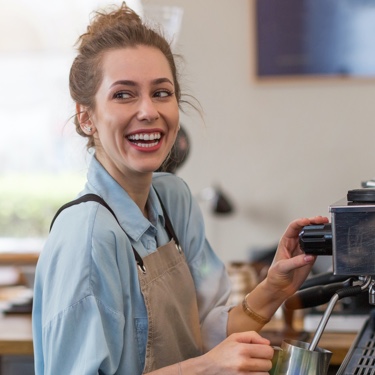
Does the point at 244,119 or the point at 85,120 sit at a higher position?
the point at 85,120

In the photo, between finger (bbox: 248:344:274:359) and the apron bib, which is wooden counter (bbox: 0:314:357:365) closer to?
the apron bib

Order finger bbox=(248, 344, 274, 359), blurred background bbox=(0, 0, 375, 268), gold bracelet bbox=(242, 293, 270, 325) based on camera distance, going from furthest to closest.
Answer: blurred background bbox=(0, 0, 375, 268), gold bracelet bbox=(242, 293, 270, 325), finger bbox=(248, 344, 274, 359)

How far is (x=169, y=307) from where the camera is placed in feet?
5.08

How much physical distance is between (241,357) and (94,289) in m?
0.26

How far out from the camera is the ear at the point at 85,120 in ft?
5.16

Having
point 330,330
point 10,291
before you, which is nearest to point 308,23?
point 10,291

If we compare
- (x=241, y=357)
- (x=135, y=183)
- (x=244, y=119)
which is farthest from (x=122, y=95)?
(x=244, y=119)

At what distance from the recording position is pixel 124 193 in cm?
155

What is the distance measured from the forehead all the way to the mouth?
10 centimetres

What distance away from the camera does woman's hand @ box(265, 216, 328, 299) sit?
5.20ft

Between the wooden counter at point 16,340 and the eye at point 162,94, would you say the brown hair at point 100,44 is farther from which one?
the wooden counter at point 16,340

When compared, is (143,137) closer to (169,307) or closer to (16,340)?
(169,307)

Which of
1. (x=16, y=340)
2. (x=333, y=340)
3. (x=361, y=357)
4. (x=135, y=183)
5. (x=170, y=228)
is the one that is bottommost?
(x=16, y=340)

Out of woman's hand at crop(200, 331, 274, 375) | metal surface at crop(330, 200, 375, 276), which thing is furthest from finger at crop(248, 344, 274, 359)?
metal surface at crop(330, 200, 375, 276)
